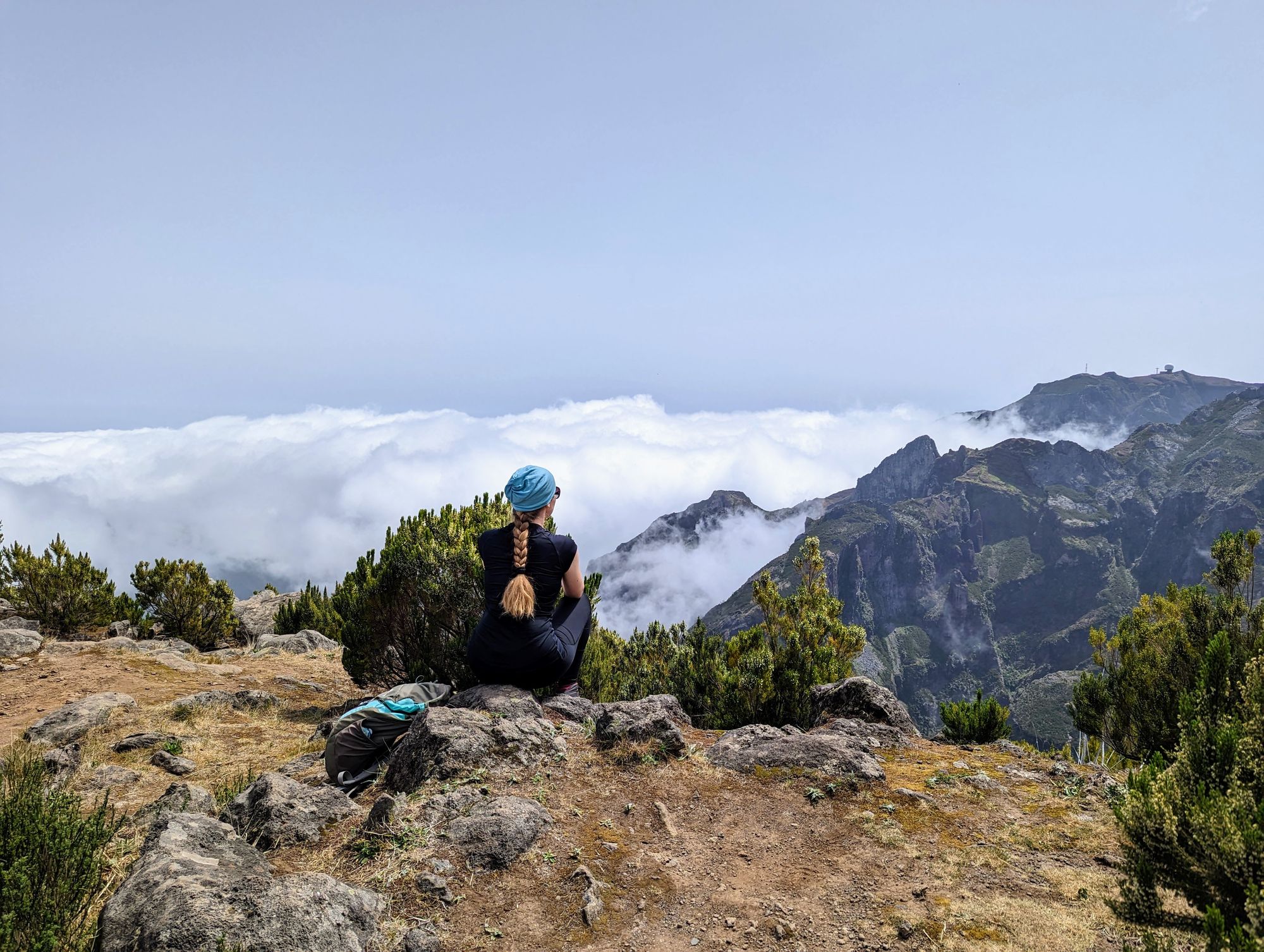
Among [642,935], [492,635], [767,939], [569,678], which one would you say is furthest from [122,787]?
[767,939]

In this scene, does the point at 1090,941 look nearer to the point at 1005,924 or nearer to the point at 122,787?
the point at 1005,924

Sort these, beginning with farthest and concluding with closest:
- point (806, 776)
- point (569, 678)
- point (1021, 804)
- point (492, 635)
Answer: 1. point (569, 678)
2. point (492, 635)
3. point (806, 776)
4. point (1021, 804)

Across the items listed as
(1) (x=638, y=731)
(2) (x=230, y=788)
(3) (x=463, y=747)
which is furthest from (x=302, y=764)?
(1) (x=638, y=731)

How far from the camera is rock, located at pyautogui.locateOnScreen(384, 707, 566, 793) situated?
6457mm

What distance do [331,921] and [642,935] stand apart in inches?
78.0

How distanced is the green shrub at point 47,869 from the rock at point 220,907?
0.99ft

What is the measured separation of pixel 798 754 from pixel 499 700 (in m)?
3.36

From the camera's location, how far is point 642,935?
14.9 ft

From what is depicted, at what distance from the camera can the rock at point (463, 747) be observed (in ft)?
21.2

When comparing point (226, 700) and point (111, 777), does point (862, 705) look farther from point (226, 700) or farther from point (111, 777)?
point (226, 700)

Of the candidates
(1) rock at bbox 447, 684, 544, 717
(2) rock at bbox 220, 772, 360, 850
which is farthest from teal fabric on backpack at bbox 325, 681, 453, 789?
(2) rock at bbox 220, 772, 360, 850

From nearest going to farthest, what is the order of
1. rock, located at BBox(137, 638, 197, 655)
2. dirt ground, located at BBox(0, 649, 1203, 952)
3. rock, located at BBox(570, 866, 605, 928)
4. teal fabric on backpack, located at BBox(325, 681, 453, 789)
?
dirt ground, located at BBox(0, 649, 1203, 952)
rock, located at BBox(570, 866, 605, 928)
teal fabric on backpack, located at BBox(325, 681, 453, 789)
rock, located at BBox(137, 638, 197, 655)

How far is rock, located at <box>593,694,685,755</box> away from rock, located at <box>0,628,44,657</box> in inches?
575

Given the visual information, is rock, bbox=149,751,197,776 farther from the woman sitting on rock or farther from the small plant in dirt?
the woman sitting on rock
